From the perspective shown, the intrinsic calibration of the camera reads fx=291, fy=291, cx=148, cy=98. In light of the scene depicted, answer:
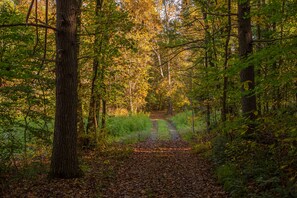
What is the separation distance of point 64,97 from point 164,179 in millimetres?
3436

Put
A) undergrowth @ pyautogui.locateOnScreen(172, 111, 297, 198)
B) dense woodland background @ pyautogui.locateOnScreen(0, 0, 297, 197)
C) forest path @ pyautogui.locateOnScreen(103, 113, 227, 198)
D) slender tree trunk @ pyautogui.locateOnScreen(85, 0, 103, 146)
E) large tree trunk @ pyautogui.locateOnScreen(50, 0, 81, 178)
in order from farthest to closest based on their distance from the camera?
slender tree trunk @ pyautogui.locateOnScreen(85, 0, 103, 146) → large tree trunk @ pyautogui.locateOnScreen(50, 0, 81, 178) → forest path @ pyautogui.locateOnScreen(103, 113, 227, 198) → dense woodland background @ pyautogui.locateOnScreen(0, 0, 297, 197) → undergrowth @ pyautogui.locateOnScreen(172, 111, 297, 198)

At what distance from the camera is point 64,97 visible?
719 cm

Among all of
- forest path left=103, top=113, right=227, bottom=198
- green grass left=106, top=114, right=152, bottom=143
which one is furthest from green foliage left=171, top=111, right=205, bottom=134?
forest path left=103, top=113, right=227, bottom=198

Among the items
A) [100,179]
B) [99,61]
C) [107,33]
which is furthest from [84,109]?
[100,179]

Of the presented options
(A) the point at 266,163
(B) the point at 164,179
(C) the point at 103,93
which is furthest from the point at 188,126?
(A) the point at 266,163

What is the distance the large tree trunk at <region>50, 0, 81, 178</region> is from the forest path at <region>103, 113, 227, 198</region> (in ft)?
4.38

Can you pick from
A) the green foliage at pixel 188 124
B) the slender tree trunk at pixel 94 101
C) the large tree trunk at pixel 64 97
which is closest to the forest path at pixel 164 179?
the large tree trunk at pixel 64 97

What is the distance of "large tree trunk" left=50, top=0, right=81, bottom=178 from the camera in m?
7.17

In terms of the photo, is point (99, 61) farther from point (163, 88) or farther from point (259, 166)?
Result: point (163, 88)

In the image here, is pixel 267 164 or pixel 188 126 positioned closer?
pixel 267 164

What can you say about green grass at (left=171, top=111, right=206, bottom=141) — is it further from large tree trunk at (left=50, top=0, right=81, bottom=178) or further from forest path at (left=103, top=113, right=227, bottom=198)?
large tree trunk at (left=50, top=0, right=81, bottom=178)

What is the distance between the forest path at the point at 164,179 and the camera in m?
6.57

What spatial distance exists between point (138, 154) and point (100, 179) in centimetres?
491

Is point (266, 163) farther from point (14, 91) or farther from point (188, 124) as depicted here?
point (188, 124)
